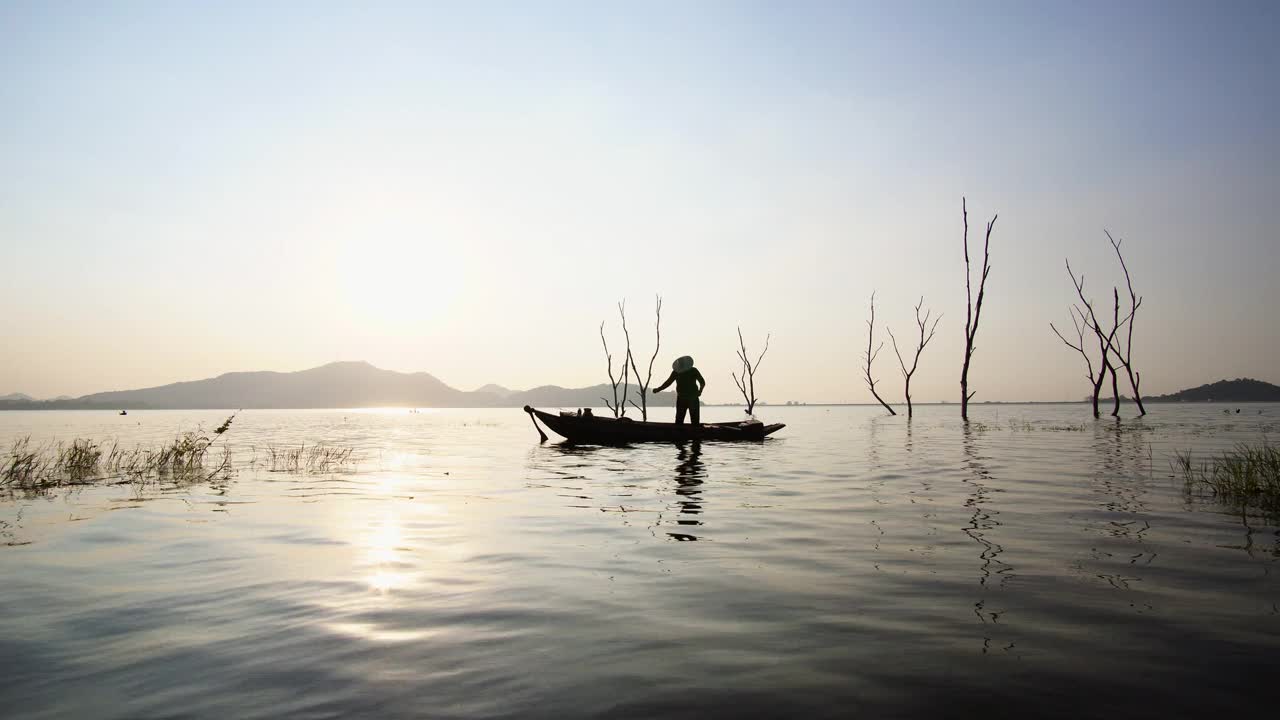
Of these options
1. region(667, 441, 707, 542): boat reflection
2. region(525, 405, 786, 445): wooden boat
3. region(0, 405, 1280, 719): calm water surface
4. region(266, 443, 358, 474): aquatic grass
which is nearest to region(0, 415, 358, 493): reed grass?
region(266, 443, 358, 474): aquatic grass

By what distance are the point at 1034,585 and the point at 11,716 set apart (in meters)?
6.54

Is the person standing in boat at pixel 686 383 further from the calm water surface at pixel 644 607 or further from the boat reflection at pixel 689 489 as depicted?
the calm water surface at pixel 644 607

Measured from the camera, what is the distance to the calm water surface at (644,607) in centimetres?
341


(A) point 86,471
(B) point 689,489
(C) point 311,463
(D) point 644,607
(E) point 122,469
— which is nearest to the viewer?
(D) point 644,607

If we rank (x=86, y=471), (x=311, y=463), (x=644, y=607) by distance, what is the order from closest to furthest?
(x=644, y=607) < (x=86, y=471) < (x=311, y=463)

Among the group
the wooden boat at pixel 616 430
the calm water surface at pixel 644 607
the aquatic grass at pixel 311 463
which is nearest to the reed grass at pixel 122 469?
the aquatic grass at pixel 311 463

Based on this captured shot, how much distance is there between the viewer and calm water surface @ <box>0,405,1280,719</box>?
3414 mm

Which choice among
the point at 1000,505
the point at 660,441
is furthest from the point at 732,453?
the point at 1000,505

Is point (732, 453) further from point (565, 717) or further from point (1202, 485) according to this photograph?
point (565, 717)

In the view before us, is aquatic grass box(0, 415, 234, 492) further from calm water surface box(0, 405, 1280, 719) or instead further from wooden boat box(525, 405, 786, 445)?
wooden boat box(525, 405, 786, 445)

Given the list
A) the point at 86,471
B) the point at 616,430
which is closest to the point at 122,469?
the point at 86,471

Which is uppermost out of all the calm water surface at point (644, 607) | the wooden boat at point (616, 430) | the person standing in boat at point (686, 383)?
the person standing in boat at point (686, 383)

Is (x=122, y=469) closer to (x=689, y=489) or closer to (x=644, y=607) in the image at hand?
(x=689, y=489)

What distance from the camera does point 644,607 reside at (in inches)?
198
